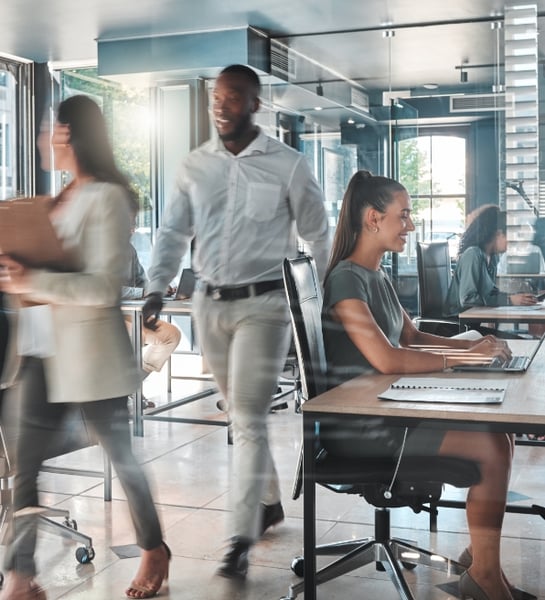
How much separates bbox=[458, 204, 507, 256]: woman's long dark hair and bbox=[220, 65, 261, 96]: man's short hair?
1.37 metres

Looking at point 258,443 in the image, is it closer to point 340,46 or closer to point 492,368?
point 492,368

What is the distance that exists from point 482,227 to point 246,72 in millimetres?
1679

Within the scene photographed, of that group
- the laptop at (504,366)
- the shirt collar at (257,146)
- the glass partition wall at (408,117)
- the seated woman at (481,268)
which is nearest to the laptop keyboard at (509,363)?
the laptop at (504,366)

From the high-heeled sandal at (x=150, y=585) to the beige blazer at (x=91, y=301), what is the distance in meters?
0.60

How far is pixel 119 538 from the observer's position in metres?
2.48

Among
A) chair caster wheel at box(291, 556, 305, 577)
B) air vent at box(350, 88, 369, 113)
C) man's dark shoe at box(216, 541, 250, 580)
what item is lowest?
man's dark shoe at box(216, 541, 250, 580)

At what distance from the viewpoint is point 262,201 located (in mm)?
2160

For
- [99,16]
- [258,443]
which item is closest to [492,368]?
[258,443]

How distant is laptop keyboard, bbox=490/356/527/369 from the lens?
199 centimetres

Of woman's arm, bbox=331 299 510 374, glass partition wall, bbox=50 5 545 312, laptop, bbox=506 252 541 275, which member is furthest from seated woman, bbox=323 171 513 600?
laptop, bbox=506 252 541 275

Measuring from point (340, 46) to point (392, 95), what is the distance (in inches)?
8.2

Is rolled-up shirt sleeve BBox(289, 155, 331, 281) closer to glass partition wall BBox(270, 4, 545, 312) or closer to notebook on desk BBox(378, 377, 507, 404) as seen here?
glass partition wall BBox(270, 4, 545, 312)

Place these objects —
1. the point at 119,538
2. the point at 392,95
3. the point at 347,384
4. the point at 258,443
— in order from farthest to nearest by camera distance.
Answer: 1. the point at 392,95
2. the point at 119,538
3. the point at 258,443
4. the point at 347,384

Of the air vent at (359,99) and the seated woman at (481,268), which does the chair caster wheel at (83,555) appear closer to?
the air vent at (359,99)
